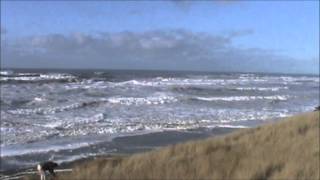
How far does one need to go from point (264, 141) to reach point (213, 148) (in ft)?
3.95

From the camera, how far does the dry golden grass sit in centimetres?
930

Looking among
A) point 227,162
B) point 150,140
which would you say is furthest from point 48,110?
point 227,162

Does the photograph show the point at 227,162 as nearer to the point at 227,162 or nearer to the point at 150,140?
the point at 227,162

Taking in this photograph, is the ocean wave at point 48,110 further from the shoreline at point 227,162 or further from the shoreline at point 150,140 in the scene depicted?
the shoreline at point 227,162

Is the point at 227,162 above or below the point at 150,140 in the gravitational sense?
above

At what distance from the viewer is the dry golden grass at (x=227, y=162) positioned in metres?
9.30

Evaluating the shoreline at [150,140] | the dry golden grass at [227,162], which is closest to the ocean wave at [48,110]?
the shoreline at [150,140]

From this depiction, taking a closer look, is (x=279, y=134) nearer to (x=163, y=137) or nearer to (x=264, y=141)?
(x=264, y=141)

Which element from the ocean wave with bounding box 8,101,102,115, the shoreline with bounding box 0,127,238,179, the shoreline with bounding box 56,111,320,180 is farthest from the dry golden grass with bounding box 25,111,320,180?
the ocean wave with bounding box 8,101,102,115

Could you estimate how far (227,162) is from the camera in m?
10.0

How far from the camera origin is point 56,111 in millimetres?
31031

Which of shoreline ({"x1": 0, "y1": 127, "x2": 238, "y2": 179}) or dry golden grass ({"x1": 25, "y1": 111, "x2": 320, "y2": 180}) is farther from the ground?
dry golden grass ({"x1": 25, "y1": 111, "x2": 320, "y2": 180})

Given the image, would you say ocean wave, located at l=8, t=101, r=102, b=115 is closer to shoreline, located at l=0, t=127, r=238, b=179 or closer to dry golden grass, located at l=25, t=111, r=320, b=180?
shoreline, located at l=0, t=127, r=238, b=179

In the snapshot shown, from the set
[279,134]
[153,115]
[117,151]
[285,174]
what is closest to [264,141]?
[279,134]
